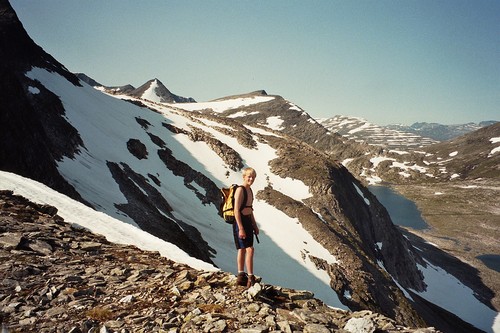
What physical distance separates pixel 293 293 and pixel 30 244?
9.77 m

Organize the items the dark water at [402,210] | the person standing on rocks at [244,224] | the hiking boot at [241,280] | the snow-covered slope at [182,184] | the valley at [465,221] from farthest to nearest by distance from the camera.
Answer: the dark water at [402,210] → the valley at [465,221] → the snow-covered slope at [182,184] → the hiking boot at [241,280] → the person standing on rocks at [244,224]

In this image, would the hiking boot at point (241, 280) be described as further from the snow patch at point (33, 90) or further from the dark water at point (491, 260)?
the dark water at point (491, 260)

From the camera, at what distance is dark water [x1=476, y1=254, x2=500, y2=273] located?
92338mm

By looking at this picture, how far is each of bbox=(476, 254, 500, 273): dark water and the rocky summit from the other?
111 metres

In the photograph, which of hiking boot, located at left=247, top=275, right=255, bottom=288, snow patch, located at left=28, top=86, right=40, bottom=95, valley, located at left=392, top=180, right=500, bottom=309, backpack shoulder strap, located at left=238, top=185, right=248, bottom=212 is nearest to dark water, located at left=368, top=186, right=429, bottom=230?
valley, located at left=392, top=180, right=500, bottom=309

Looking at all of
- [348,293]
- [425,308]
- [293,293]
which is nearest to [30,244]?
[293,293]

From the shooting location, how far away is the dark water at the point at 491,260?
92338 mm

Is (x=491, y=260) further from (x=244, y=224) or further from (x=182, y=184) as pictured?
(x=244, y=224)

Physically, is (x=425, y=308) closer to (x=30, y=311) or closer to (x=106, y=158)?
(x=106, y=158)

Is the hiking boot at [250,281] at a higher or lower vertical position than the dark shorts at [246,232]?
lower

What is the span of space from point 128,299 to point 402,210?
171452mm

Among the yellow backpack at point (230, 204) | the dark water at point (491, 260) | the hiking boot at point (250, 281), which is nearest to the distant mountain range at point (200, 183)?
the hiking boot at point (250, 281)

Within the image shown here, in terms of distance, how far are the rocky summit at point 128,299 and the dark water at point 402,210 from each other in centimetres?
14155

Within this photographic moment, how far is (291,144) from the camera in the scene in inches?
3383
